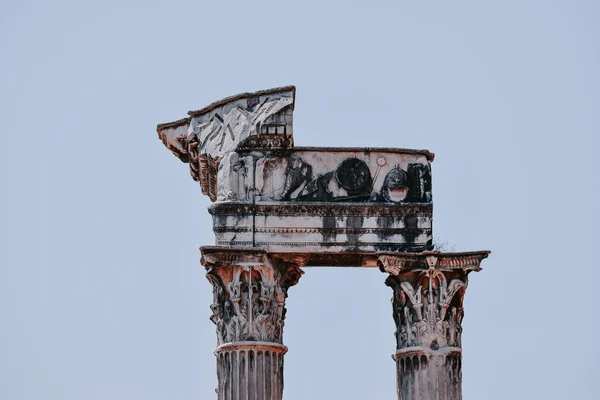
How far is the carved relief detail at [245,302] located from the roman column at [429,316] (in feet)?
6.53

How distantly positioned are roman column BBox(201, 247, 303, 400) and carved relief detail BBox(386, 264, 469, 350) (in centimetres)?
208

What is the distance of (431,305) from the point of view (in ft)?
120

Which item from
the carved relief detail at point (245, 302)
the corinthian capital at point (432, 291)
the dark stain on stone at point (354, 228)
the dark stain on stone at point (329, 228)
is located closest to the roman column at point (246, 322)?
the carved relief detail at point (245, 302)

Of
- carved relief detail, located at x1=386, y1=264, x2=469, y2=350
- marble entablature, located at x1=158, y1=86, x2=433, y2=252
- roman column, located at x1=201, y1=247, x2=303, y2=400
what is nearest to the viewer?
roman column, located at x1=201, y1=247, x2=303, y2=400

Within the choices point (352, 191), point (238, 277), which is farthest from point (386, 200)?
point (238, 277)

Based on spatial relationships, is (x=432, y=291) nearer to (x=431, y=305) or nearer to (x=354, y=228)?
(x=431, y=305)

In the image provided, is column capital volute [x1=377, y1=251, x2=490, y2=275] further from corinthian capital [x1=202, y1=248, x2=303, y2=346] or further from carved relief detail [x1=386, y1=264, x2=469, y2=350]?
corinthian capital [x1=202, y1=248, x2=303, y2=346]

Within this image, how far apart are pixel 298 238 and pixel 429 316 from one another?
2.55 m

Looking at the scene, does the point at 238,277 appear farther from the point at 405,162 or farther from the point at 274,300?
the point at 405,162

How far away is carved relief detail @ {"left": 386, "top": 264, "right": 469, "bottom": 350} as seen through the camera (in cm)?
3662

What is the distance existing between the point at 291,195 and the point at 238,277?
1742mm

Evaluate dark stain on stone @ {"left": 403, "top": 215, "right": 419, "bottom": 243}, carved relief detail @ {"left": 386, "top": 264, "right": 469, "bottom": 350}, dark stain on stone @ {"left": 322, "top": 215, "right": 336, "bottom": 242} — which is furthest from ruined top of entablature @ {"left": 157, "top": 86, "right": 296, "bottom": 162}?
carved relief detail @ {"left": 386, "top": 264, "right": 469, "bottom": 350}

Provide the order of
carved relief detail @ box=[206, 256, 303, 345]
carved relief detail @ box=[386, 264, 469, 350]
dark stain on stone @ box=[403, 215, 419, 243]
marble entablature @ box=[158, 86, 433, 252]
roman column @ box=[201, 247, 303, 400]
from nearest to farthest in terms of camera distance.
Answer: roman column @ box=[201, 247, 303, 400] → carved relief detail @ box=[206, 256, 303, 345] → carved relief detail @ box=[386, 264, 469, 350] → marble entablature @ box=[158, 86, 433, 252] → dark stain on stone @ box=[403, 215, 419, 243]

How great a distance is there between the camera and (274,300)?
121 ft
